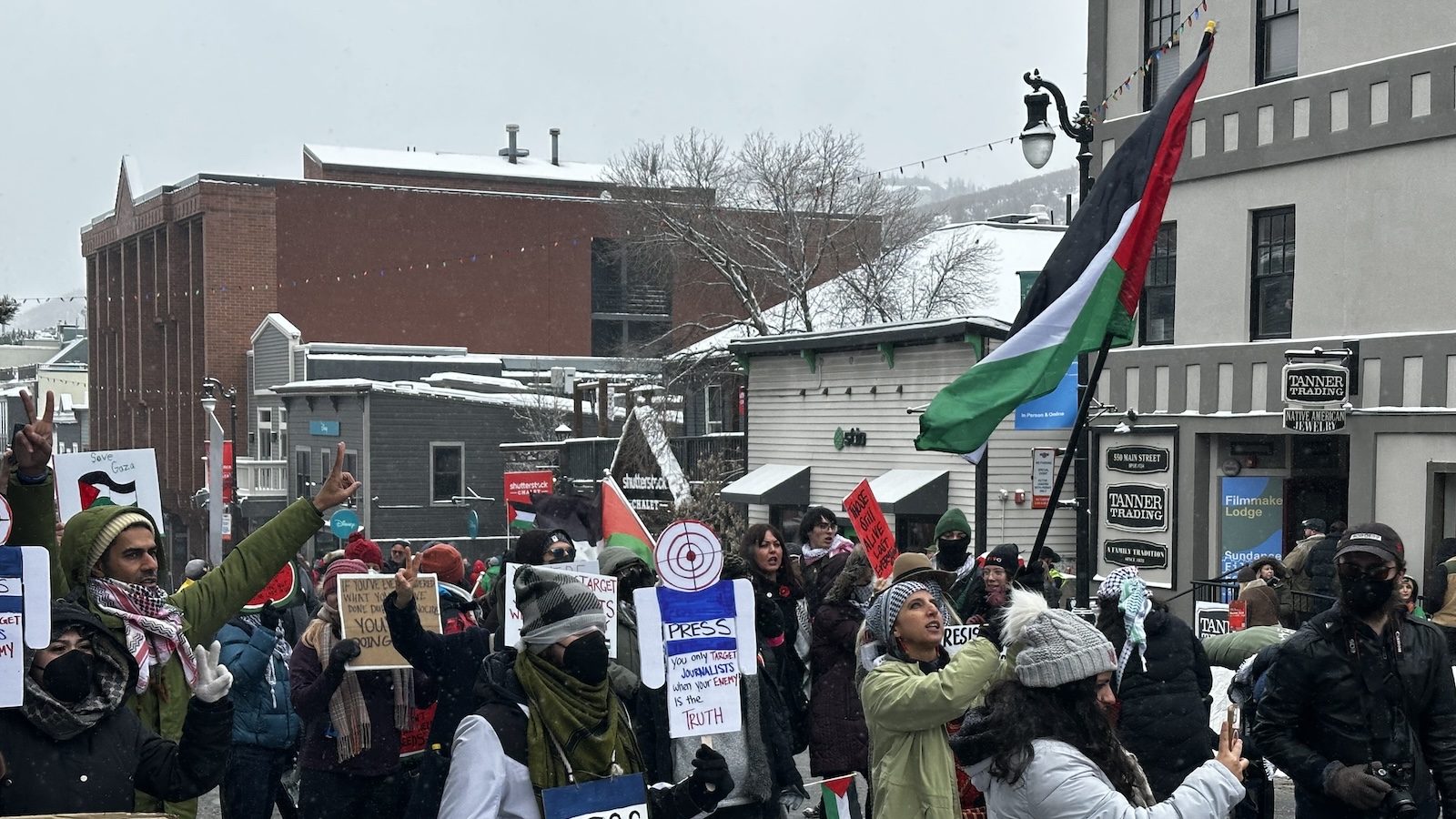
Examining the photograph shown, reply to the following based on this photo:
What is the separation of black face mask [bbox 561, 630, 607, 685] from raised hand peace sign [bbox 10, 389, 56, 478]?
1710mm

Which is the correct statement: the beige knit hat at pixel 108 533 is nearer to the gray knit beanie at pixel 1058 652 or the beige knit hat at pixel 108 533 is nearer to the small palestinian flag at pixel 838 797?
the gray knit beanie at pixel 1058 652

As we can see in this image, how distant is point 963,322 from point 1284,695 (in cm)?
1822

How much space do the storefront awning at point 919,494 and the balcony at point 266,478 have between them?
91.5 ft

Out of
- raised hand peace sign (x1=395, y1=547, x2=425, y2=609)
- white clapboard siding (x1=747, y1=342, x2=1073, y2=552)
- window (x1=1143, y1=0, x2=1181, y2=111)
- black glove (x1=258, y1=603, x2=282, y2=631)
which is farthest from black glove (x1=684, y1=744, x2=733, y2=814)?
window (x1=1143, y1=0, x2=1181, y2=111)

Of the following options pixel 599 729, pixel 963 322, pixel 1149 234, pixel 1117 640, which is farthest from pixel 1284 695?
pixel 963 322

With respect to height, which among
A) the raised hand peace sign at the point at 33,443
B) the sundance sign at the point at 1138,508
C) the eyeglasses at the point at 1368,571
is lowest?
the sundance sign at the point at 1138,508

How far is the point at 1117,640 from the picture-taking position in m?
7.08

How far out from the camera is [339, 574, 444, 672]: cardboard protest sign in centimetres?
675

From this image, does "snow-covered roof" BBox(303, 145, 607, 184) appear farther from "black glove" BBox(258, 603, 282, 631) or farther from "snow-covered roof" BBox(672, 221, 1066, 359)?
"black glove" BBox(258, 603, 282, 631)

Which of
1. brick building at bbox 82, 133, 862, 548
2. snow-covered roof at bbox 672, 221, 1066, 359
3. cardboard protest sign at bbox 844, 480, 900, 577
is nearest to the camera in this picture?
cardboard protest sign at bbox 844, 480, 900, 577

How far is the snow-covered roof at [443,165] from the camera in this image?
181ft

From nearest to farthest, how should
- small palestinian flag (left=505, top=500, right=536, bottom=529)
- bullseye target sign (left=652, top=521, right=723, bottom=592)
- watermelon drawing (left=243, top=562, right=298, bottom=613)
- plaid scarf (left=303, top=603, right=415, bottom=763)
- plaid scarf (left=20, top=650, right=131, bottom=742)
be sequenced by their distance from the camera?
plaid scarf (left=20, top=650, right=131, bottom=742), bullseye target sign (left=652, top=521, right=723, bottom=592), plaid scarf (left=303, top=603, right=415, bottom=763), watermelon drawing (left=243, top=562, right=298, bottom=613), small palestinian flag (left=505, top=500, right=536, bottom=529)

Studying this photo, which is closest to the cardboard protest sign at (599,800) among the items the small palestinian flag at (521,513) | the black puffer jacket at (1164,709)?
the black puffer jacket at (1164,709)

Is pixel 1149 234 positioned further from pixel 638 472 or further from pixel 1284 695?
pixel 638 472
